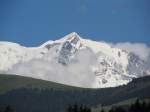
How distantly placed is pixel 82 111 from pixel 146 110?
891 inches

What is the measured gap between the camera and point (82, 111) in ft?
627

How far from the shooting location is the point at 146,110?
199125mm
